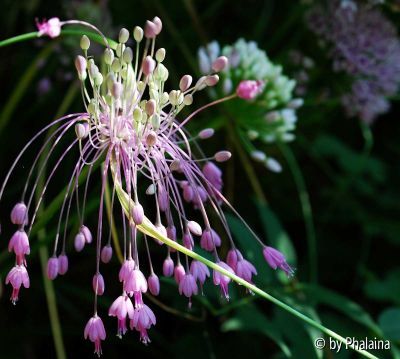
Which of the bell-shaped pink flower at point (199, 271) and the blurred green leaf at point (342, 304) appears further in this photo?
the blurred green leaf at point (342, 304)

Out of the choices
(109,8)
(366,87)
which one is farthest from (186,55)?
(366,87)

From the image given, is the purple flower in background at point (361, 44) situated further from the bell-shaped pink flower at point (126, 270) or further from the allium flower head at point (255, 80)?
the bell-shaped pink flower at point (126, 270)

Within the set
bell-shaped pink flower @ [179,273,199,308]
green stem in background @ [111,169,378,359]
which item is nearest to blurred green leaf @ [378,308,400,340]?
green stem in background @ [111,169,378,359]

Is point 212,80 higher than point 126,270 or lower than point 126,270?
higher

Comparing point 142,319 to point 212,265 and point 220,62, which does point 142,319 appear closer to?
point 212,265

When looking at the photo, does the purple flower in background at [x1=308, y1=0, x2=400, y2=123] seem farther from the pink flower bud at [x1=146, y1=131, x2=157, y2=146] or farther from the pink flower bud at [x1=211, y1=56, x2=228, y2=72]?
the pink flower bud at [x1=146, y1=131, x2=157, y2=146]

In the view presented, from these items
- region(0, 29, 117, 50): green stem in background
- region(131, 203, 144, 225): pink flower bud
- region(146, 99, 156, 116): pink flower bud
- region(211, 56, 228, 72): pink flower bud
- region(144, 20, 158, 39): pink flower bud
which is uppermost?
region(0, 29, 117, 50): green stem in background

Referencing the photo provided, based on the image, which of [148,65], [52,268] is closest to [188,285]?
[52,268]

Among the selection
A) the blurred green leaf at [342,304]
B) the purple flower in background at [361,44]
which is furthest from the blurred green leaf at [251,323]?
the purple flower in background at [361,44]
